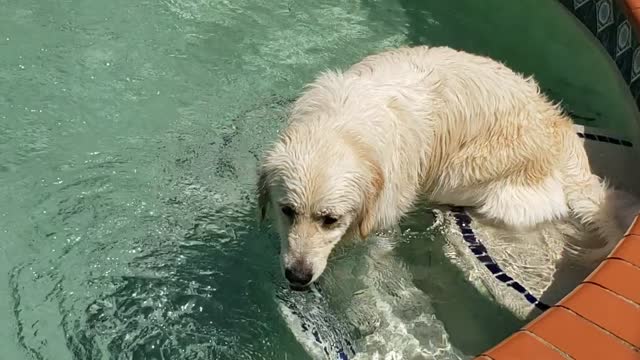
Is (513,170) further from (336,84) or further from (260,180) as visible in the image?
(260,180)

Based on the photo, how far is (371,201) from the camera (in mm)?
3631

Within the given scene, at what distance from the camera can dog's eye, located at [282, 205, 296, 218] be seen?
348 centimetres

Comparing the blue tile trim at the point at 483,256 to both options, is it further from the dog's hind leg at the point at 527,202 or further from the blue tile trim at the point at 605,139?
the blue tile trim at the point at 605,139

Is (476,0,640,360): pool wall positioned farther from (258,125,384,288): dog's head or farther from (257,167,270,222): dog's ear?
(257,167,270,222): dog's ear

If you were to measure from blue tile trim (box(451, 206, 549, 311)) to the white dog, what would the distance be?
10cm

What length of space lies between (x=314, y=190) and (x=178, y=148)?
6.83 ft

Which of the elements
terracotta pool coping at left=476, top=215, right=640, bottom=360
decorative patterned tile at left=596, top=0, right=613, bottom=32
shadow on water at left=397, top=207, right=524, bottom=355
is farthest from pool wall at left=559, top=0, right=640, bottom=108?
terracotta pool coping at left=476, top=215, right=640, bottom=360

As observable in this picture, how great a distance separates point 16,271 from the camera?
14.0 ft

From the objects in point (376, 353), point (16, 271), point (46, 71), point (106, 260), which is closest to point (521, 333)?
point (376, 353)

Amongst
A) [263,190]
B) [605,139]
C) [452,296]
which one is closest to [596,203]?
[605,139]

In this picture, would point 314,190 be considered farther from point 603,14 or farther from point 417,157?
point 603,14

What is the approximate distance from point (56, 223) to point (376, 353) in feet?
6.98

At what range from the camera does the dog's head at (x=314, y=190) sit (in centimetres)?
338

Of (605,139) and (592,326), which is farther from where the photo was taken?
(605,139)
